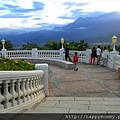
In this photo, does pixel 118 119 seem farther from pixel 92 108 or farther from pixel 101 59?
pixel 101 59

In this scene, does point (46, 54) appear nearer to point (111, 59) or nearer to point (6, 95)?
point (111, 59)

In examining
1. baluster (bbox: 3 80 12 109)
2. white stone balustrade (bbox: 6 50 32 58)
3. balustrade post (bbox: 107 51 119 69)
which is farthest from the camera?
white stone balustrade (bbox: 6 50 32 58)

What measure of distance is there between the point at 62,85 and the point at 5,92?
20.5 feet

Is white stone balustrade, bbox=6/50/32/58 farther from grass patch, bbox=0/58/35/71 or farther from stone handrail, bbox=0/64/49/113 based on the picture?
stone handrail, bbox=0/64/49/113

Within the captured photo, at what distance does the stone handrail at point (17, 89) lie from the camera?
191 inches

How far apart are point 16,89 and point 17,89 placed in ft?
0.07

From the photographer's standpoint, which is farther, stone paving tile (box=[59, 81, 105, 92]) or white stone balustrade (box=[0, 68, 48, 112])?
stone paving tile (box=[59, 81, 105, 92])

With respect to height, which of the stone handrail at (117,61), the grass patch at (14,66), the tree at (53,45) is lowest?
the stone handrail at (117,61)

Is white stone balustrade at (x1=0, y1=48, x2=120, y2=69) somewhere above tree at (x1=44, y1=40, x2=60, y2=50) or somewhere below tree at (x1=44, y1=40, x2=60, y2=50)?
below

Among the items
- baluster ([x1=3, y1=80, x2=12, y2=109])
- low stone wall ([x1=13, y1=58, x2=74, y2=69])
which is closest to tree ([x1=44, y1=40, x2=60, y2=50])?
low stone wall ([x1=13, y1=58, x2=74, y2=69])

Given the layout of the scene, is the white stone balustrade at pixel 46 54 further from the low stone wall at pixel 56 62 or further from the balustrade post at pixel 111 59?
the balustrade post at pixel 111 59

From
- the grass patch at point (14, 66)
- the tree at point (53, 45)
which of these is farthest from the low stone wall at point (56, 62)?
the grass patch at point (14, 66)

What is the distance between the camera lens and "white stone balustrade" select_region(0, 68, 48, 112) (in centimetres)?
486

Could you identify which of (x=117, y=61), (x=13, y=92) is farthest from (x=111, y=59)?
(x=13, y=92)
